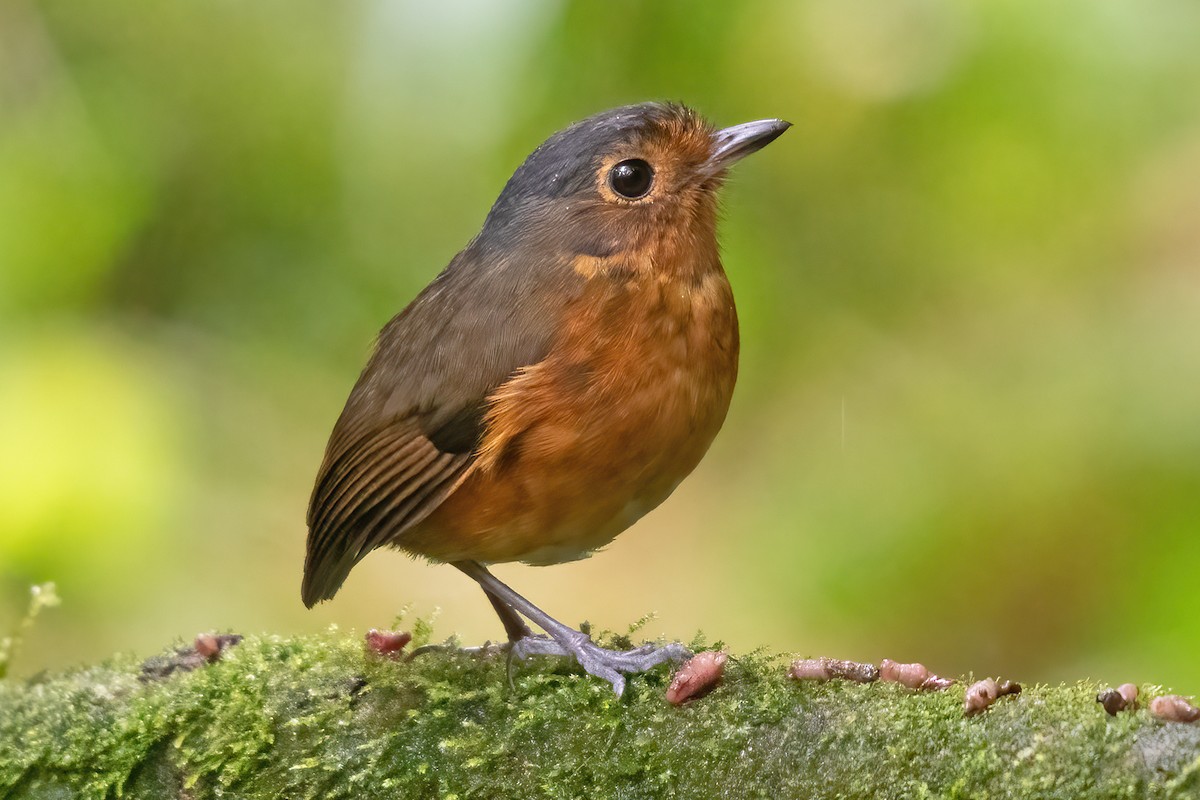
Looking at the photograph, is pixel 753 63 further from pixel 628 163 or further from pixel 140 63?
pixel 140 63

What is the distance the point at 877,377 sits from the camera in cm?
482

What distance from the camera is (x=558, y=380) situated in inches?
102

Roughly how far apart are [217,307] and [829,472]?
2526 mm

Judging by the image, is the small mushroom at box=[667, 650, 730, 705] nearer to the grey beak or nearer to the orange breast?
the orange breast

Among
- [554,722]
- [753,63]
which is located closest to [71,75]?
[753,63]

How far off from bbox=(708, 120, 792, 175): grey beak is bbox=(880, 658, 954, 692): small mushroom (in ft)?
4.38

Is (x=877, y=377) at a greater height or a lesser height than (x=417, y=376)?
greater

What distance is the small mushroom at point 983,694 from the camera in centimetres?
190

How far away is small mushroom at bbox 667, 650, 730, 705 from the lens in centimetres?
220

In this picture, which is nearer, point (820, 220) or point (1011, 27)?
point (1011, 27)

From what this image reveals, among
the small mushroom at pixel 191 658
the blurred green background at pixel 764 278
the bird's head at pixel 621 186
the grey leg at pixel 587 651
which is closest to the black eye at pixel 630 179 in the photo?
the bird's head at pixel 621 186

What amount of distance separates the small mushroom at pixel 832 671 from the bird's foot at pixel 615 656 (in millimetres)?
283

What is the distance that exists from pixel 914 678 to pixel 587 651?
0.67 m

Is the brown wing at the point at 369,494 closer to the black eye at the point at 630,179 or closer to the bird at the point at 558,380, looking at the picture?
the bird at the point at 558,380
